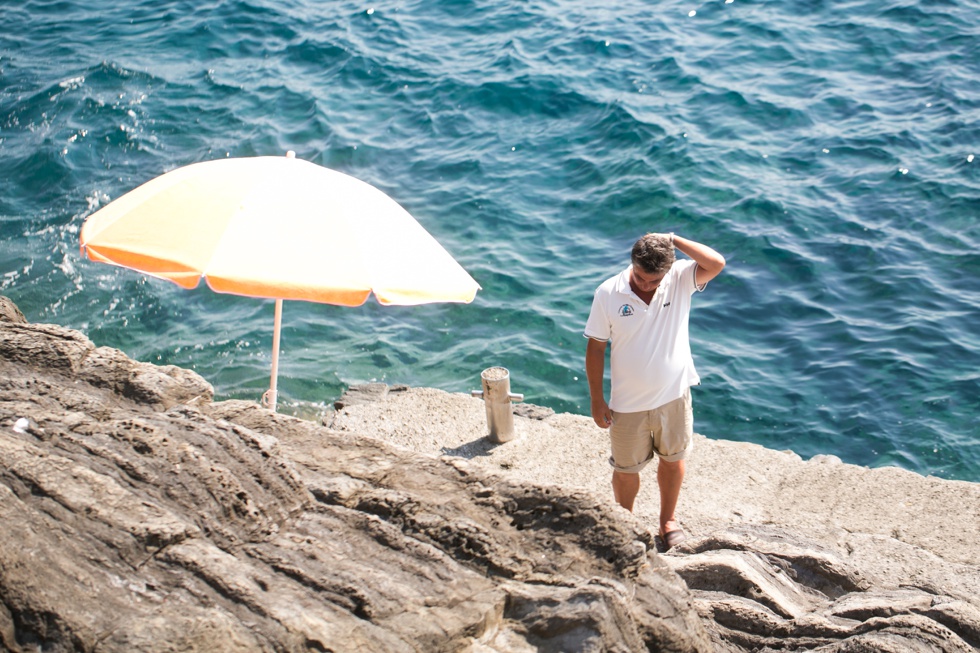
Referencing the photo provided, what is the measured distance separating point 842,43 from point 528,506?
14.6 m

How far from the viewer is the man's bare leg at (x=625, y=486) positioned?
222 inches

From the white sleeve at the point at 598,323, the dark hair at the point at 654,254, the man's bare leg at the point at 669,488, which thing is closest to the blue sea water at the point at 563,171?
the man's bare leg at the point at 669,488

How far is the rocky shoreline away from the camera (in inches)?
123

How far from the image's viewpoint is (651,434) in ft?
18.2

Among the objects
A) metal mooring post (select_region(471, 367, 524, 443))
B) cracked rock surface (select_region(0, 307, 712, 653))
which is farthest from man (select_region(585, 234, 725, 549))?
metal mooring post (select_region(471, 367, 524, 443))

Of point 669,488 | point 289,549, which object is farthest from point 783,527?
point 289,549

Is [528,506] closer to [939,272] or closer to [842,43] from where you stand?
[939,272]

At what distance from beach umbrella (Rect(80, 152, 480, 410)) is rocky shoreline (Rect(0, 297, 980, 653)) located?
59 centimetres

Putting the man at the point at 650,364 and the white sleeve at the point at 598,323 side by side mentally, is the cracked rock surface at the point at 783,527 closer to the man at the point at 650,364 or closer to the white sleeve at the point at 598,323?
the man at the point at 650,364

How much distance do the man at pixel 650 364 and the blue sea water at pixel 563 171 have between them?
140 inches

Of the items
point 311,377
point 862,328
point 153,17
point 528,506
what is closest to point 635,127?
point 862,328

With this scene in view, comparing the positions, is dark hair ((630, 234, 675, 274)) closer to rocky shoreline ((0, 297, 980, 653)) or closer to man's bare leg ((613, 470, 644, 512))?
man's bare leg ((613, 470, 644, 512))

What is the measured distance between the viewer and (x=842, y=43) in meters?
16.1

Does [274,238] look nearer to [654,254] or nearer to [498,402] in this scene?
[654,254]
